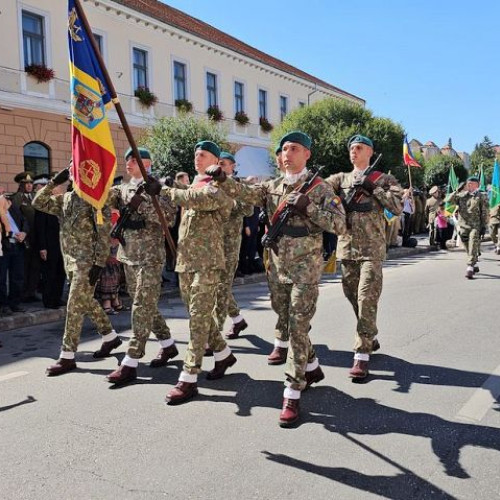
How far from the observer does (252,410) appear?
4.05 meters

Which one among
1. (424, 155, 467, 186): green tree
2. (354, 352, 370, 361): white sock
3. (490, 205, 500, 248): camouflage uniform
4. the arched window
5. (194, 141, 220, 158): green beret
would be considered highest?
(424, 155, 467, 186): green tree

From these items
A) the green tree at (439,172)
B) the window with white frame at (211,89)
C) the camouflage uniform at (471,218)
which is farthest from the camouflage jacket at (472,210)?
the green tree at (439,172)

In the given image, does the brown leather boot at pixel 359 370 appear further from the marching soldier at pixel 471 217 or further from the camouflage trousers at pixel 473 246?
the camouflage trousers at pixel 473 246

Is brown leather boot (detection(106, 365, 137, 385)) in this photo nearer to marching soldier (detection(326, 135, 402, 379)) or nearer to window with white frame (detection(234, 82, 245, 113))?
marching soldier (detection(326, 135, 402, 379))

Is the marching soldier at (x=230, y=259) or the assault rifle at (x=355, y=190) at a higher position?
the assault rifle at (x=355, y=190)

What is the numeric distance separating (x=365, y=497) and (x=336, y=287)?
7262 mm

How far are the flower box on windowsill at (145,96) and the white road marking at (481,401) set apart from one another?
767 inches

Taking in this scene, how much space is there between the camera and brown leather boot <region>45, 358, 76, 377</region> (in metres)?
5.00

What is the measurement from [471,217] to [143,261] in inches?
318

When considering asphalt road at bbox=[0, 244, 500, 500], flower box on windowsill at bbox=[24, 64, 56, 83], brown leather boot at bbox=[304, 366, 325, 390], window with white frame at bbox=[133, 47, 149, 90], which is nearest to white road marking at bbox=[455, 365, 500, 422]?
asphalt road at bbox=[0, 244, 500, 500]

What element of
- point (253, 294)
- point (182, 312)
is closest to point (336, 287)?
point (253, 294)

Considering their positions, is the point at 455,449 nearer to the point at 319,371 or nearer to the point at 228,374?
the point at 319,371

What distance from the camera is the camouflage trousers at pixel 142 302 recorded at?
4.64 meters

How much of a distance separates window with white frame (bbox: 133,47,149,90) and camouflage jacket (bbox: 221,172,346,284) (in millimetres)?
19502
